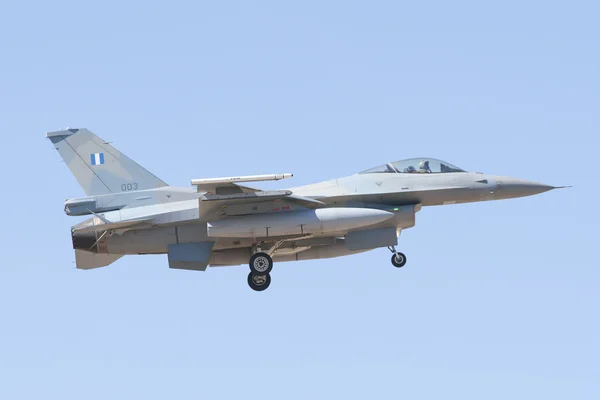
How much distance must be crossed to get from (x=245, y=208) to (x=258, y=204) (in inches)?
12.4

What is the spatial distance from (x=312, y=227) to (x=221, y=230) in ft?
6.86

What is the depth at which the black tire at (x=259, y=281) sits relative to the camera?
24953 millimetres

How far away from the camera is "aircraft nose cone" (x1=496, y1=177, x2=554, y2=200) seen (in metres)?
25.5

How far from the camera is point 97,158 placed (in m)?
25.4

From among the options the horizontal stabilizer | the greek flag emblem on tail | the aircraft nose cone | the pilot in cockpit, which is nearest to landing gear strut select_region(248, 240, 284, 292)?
the horizontal stabilizer

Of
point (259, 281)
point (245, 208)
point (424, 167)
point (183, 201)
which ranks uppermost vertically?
point (424, 167)

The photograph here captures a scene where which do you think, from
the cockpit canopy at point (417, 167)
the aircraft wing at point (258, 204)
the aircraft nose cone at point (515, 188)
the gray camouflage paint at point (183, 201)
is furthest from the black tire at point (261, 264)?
the aircraft nose cone at point (515, 188)

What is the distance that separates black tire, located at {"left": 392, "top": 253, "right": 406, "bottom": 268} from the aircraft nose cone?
9.15 feet

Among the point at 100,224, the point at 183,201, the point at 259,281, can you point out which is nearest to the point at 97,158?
the point at 100,224

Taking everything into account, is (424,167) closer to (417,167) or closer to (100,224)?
(417,167)

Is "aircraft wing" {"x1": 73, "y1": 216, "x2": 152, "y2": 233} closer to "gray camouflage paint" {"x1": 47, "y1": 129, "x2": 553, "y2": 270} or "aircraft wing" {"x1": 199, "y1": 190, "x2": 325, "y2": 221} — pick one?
"gray camouflage paint" {"x1": 47, "y1": 129, "x2": 553, "y2": 270}

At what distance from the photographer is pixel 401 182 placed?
82.6ft

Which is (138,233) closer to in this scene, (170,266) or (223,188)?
(170,266)

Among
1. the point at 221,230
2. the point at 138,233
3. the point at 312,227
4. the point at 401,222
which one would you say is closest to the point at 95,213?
the point at 138,233
